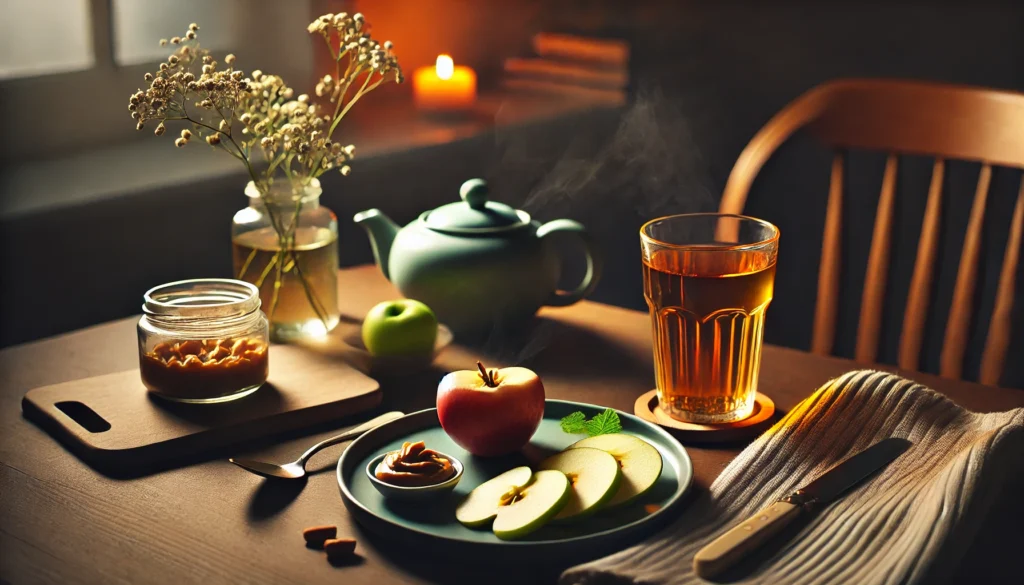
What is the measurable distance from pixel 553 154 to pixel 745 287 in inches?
69.9

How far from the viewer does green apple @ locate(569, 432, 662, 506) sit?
89cm

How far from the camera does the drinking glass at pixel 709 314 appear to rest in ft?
3.54

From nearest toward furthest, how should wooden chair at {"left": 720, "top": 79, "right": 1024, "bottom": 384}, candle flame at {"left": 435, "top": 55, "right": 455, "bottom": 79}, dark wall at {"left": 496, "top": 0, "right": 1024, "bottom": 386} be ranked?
wooden chair at {"left": 720, "top": 79, "right": 1024, "bottom": 384}
dark wall at {"left": 496, "top": 0, "right": 1024, "bottom": 386}
candle flame at {"left": 435, "top": 55, "right": 455, "bottom": 79}

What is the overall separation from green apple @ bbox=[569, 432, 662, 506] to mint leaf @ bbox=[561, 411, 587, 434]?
36 millimetres

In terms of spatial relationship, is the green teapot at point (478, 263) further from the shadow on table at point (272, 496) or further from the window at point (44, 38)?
the window at point (44, 38)

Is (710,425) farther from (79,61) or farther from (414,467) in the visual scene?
(79,61)

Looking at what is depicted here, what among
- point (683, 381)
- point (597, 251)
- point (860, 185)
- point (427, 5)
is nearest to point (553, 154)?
point (427, 5)

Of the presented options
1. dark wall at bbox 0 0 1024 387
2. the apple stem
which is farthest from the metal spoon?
dark wall at bbox 0 0 1024 387

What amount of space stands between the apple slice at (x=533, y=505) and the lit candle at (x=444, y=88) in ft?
6.13

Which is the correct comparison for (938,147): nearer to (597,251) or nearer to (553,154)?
(597,251)

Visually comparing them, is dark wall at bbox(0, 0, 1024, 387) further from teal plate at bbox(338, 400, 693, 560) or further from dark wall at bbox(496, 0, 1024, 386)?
teal plate at bbox(338, 400, 693, 560)

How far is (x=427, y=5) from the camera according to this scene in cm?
280

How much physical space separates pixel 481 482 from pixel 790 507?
269 millimetres

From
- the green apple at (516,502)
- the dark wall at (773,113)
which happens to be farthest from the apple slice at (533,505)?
the dark wall at (773,113)
